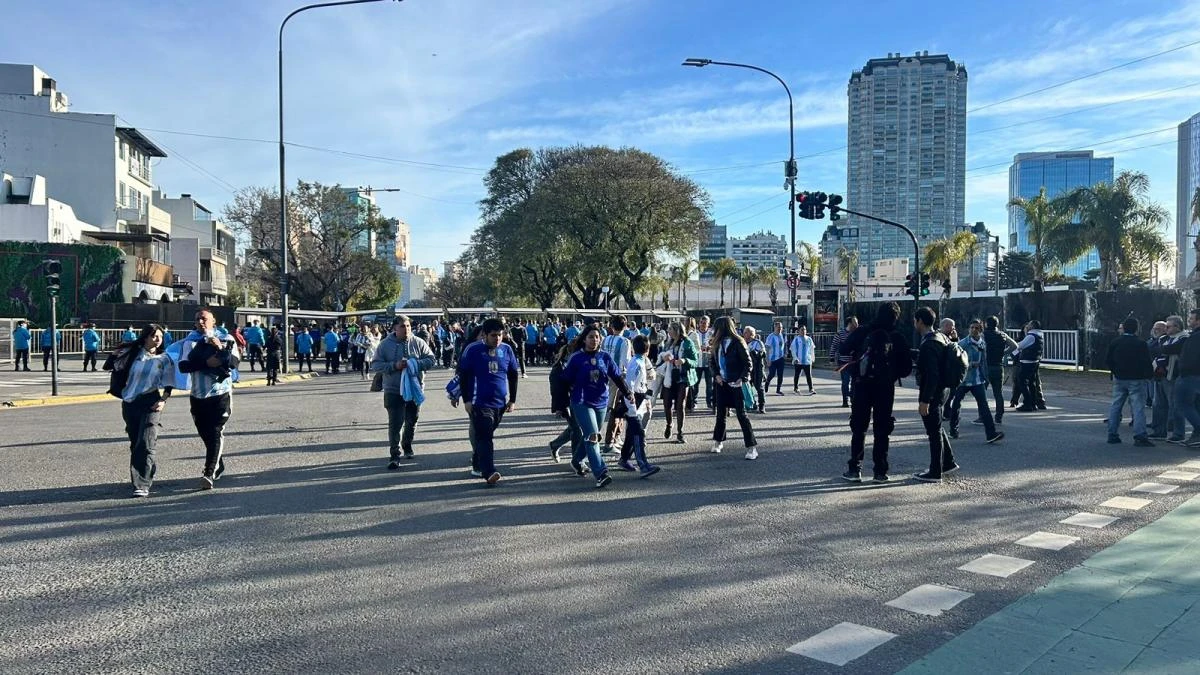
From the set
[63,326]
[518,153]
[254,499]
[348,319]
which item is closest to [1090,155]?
[518,153]

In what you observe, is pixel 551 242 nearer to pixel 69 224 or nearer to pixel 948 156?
pixel 69 224

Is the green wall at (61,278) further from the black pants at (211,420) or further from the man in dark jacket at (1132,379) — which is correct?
the man in dark jacket at (1132,379)

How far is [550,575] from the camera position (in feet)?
17.7

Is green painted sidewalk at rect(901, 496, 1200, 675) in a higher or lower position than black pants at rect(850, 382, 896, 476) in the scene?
lower

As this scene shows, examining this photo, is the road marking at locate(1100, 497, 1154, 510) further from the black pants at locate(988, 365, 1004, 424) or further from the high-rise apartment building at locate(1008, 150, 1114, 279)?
the high-rise apartment building at locate(1008, 150, 1114, 279)

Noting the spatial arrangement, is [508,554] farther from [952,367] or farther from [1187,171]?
[1187,171]

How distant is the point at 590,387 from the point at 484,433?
1171mm

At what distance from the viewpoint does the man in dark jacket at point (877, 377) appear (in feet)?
27.1

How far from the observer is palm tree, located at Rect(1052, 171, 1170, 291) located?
34344 mm

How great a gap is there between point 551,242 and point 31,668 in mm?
45989

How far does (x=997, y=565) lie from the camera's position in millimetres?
5684

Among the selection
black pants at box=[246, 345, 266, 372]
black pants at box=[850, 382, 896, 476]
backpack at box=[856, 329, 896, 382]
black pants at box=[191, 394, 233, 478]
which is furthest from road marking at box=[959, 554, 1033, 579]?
black pants at box=[246, 345, 266, 372]

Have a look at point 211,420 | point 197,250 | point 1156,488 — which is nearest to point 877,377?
point 1156,488

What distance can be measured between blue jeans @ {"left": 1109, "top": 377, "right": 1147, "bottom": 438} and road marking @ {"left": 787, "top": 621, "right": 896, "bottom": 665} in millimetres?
8595
